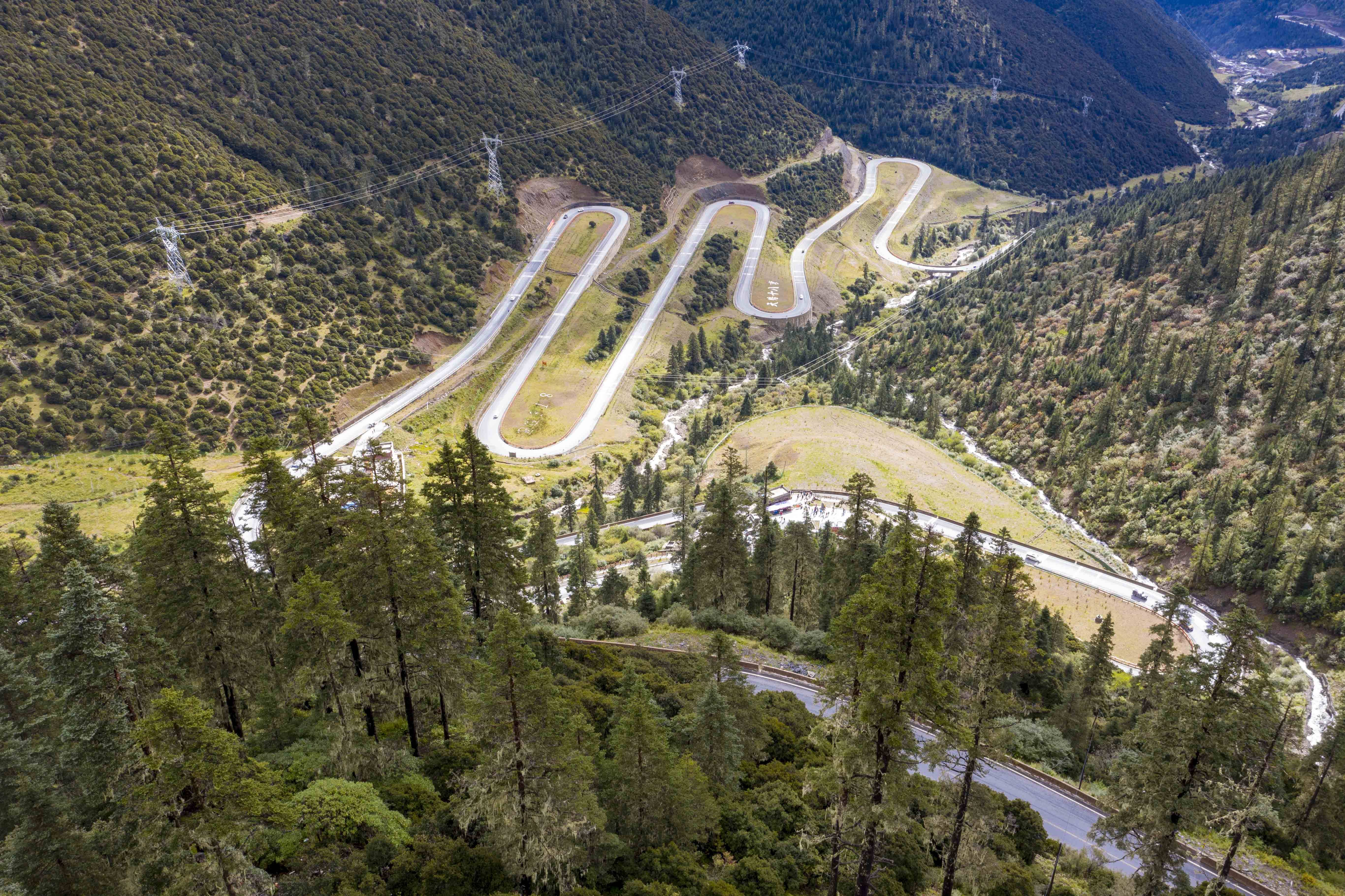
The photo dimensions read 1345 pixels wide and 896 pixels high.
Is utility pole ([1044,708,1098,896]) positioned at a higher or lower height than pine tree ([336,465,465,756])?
lower

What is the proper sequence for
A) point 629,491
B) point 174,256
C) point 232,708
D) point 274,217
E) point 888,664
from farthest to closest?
point 274,217
point 629,491
point 174,256
point 232,708
point 888,664

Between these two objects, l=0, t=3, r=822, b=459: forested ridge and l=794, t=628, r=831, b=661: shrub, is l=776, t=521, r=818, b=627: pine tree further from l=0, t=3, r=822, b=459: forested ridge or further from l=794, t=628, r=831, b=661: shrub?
l=0, t=3, r=822, b=459: forested ridge

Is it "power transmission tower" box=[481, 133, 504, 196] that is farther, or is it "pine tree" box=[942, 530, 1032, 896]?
"power transmission tower" box=[481, 133, 504, 196]

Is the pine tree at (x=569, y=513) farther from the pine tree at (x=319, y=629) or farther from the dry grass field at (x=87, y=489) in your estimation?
the pine tree at (x=319, y=629)

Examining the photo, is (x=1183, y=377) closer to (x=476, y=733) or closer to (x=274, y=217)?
(x=476, y=733)

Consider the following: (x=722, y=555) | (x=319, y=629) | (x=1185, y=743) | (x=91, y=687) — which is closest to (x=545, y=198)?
(x=722, y=555)

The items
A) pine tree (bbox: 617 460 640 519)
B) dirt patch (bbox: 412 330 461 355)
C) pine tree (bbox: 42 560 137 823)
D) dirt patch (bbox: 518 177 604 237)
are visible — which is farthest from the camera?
dirt patch (bbox: 518 177 604 237)

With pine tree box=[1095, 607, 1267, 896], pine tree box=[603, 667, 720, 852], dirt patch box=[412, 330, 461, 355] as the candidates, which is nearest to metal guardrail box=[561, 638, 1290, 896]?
pine tree box=[1095, 607, 1267, 896]
